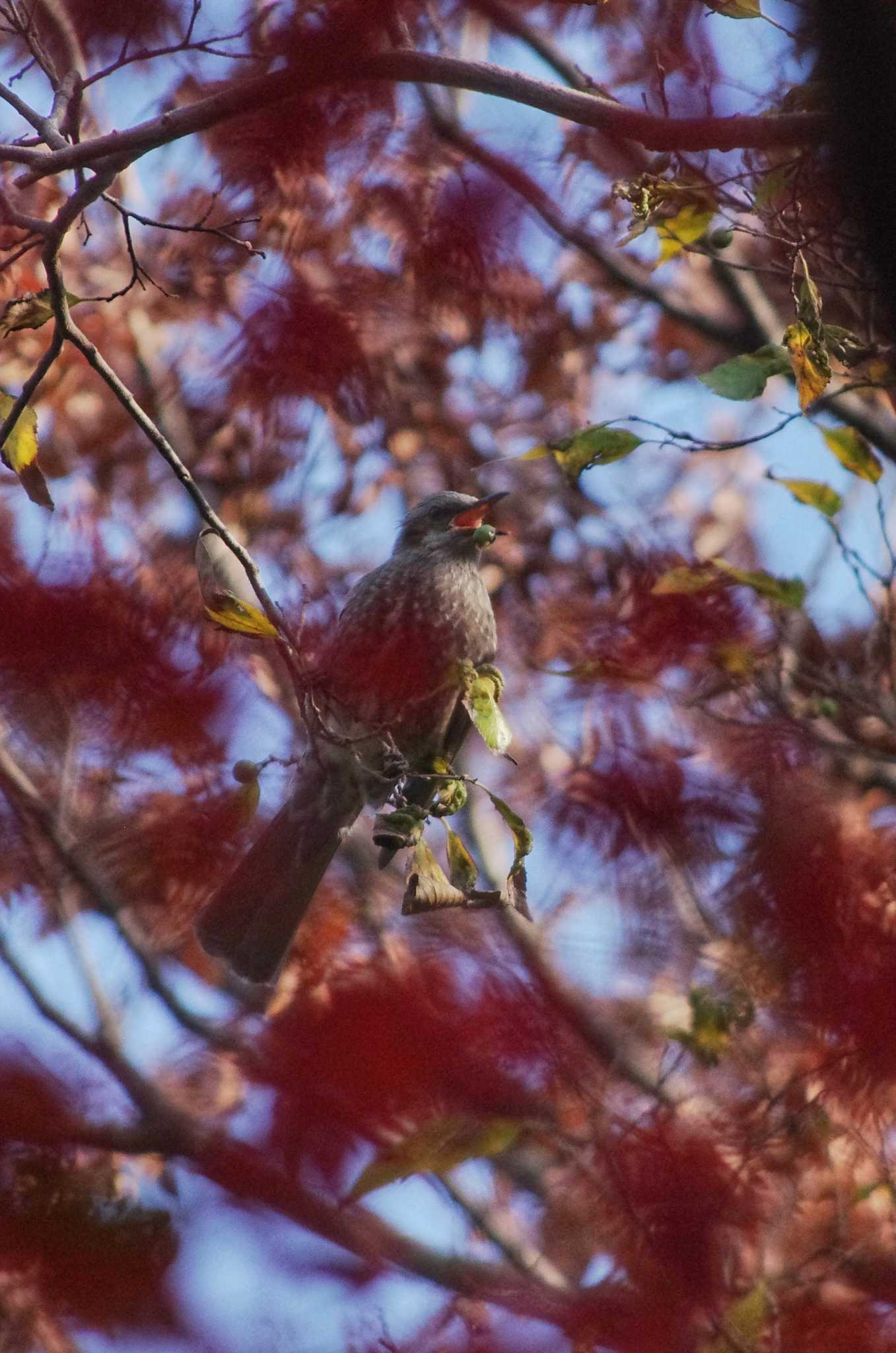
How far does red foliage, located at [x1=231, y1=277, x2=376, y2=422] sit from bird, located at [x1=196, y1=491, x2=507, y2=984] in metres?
1.18

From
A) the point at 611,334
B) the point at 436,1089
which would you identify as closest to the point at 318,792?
the point at 436,1089

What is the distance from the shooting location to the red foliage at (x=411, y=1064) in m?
3.13

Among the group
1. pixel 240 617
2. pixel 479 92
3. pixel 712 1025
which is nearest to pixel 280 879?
pixel 712 1025

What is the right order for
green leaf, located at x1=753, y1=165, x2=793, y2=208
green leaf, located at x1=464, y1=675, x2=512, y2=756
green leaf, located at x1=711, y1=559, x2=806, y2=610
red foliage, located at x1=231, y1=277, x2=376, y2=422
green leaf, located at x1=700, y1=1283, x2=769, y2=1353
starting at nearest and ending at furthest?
green leaf, located at x1=464, y1=675, x2=512, y2=756 < green leaf, located at x1=700, y1=1283, x2=769, y2=1353 < green leaf, located at x1=753, y1=165, x2=793, y2=208 < green leaf, located at x1=711, y1=559, x2=806, y2=610 < red foliage, located at x1=231, y1=277, x2=376, y2=422

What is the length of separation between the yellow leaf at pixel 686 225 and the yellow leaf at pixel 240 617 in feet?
4.75

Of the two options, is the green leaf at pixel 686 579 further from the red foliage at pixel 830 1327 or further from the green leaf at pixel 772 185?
the red foliage at pixel 830 1327

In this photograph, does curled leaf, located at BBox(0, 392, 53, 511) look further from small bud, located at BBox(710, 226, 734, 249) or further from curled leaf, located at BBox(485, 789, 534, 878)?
small bud, located at BBox(710, 226, 734, 249)

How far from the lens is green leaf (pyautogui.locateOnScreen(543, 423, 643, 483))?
3.19 m

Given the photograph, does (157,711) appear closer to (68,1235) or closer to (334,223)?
(68,1235)

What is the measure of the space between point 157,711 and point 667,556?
247 centimetres

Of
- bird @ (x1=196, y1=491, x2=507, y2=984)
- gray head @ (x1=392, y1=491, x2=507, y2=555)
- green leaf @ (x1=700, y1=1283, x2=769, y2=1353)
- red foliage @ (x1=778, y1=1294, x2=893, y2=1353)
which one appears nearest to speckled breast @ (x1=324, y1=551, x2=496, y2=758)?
bird @ (x1=196, y1=491, x2=507, y2=984)

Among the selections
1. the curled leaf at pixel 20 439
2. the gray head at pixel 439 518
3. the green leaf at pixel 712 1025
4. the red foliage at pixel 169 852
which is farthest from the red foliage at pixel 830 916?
the curled leaf at pixel 20 439

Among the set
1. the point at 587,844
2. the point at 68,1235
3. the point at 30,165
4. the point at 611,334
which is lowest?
the point at 68,1235

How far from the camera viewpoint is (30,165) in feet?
8.40
